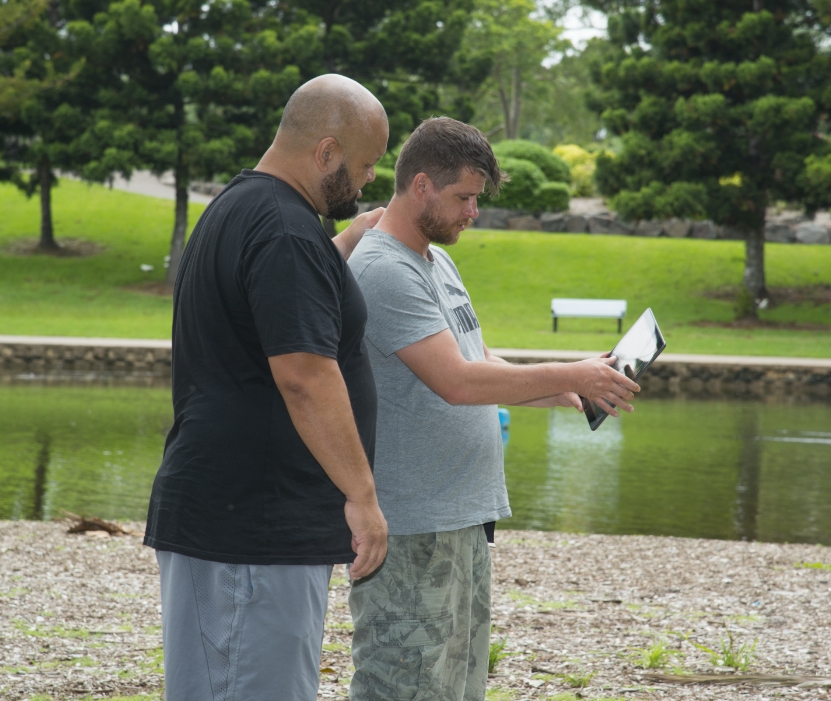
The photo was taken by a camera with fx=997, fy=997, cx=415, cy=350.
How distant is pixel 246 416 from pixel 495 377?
633 mm

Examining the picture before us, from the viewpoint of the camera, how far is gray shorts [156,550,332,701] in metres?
1.91

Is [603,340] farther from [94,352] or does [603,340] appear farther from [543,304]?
[94,352]

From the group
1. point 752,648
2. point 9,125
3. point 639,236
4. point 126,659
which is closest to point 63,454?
point 126,659

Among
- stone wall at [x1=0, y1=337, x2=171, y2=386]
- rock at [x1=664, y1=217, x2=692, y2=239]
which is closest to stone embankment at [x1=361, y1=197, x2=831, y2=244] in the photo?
rock at [x1=664, y1=217, x2=692, y2=239]

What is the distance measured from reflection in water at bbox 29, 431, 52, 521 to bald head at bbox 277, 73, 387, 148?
550cm

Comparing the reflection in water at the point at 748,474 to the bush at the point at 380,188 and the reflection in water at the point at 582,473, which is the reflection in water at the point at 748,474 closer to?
the reflection in water at the point at 582,473

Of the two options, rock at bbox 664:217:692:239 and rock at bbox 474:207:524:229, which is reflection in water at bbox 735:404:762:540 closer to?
rock at bbox 664:217:692:239

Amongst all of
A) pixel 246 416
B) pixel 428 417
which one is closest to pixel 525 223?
pixel 428 417

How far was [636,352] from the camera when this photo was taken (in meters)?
2.52

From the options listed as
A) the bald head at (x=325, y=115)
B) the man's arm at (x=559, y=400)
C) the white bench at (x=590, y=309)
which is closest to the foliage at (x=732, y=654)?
the man's arm at (x=559, y=400)

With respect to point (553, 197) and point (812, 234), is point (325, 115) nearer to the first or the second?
point (553, 197)

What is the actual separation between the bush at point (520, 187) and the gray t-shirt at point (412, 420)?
2360 cm

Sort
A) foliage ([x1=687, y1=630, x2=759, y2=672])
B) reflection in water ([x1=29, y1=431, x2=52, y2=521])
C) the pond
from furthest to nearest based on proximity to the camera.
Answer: the pond → reflection in water ([x1=29, y1=431, x2=52, y2=521]) → foliage ([x1=687, y1=630, x2=759, y2=672])

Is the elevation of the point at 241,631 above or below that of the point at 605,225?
below
